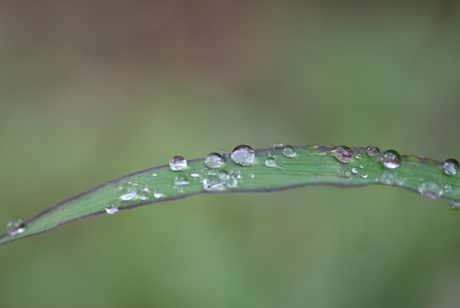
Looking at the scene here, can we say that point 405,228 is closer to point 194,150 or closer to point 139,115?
point 194,150

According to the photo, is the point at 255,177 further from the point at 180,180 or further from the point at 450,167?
the point at 450,167

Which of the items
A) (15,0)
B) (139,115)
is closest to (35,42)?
(15,0)

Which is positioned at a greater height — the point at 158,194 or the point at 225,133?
the point at 225,133

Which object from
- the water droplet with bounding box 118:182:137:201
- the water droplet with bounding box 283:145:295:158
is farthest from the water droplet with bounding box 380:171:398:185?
the water droplet with bounding box 118:182:137:201

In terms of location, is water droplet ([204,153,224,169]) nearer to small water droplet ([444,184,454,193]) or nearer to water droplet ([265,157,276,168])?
water droplet ([265,157,276,168])

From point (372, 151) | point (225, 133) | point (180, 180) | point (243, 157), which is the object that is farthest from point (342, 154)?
point (225, 133)
